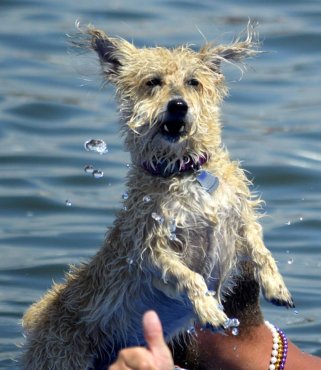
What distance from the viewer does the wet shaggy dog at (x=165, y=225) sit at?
4910 millimetres

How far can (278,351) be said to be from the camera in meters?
5.80

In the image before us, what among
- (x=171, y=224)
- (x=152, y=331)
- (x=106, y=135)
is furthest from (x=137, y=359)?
(x=106, y=135)

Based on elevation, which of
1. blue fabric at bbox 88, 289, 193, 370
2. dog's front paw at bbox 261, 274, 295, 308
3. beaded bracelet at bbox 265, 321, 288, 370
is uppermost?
dog's front paw at bbox 261, 274, 295, 308

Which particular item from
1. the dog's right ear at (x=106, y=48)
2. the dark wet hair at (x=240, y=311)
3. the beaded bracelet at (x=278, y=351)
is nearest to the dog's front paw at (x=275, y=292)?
the dark wet hair at (x=240, y=311)

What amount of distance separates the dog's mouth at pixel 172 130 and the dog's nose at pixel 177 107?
0.18 feet

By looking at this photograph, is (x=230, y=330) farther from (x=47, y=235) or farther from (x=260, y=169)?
(x=260, y=169)

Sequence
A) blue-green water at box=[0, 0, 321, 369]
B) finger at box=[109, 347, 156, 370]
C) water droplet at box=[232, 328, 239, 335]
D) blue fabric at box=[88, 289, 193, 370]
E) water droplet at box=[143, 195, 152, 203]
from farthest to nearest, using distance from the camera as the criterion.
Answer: blue-green water at box=[0, 0, 321, 369], water droplet at box=[232, 328, 239, 335], blue fabric at box=[88, 289, 193, 370], water droplet at box=[143, 195, 152, 203], finger at box=[109, 347, 156, 370]

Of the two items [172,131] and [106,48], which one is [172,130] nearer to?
[172,131]

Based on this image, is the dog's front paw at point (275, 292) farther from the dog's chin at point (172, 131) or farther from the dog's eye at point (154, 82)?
the dog's eye at point (154, 82)

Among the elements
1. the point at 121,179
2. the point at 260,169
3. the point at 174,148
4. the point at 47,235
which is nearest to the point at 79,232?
the point at 47,235

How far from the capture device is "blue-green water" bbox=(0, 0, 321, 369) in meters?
7.64

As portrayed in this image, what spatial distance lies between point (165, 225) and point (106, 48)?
2.63ft

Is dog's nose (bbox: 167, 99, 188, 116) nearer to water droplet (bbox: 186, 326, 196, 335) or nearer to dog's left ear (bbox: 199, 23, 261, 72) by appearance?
dog's left ear (bbox: 199, 23, 261, 72)

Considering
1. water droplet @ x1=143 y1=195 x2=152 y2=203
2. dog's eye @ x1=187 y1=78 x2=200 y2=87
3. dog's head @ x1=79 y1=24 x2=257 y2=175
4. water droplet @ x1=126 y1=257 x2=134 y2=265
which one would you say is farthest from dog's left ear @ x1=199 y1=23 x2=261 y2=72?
water droplet @ x1=126 y1=257 x2=134 y2=265
